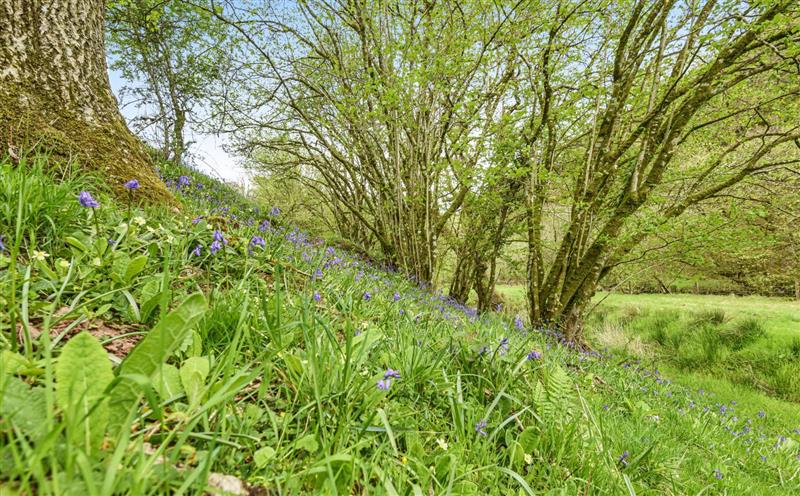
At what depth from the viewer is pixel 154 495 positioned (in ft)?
2.11

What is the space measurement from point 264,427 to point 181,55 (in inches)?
433

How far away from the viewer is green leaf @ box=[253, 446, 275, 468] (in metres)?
0.87

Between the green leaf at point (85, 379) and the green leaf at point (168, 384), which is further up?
the green leaf at point (85, 379)

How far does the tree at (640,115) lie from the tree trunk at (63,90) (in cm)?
586

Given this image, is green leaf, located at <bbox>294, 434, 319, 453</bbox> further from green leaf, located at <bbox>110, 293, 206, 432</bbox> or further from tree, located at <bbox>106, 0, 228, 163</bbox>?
tree, located at <bbox>106, 0, 228, 163</bbox>

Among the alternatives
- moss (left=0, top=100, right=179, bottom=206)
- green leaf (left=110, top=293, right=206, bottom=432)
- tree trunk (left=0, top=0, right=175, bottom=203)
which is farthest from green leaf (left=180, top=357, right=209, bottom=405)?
tree trunk (left=0, top=0, right=175, bottom=203)

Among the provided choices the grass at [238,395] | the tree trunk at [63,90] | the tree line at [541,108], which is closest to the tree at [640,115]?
the tree line at [541,108]

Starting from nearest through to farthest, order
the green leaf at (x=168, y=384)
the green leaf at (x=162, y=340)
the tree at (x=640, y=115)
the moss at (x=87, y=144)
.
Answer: the green leaf at (x=162, y=340) → the green leaf at (x=168, y=384) → the moss at (x=87, y=144) → the tree at (x=640, y=115)

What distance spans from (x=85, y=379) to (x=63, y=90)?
297cm

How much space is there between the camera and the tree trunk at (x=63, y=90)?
7.50ft

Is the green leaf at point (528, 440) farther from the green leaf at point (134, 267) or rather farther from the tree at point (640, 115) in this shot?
the tree at point (640, 115)

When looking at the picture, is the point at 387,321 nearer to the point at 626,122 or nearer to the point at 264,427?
the point at 264,427

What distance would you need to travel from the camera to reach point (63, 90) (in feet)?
8.29

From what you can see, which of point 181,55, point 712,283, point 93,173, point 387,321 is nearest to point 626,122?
point 387,321
